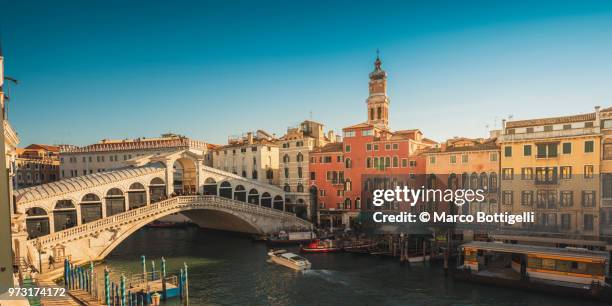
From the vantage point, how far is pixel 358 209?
37500 mm

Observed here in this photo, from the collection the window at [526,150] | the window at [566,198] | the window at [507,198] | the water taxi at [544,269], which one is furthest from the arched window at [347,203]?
the window at [566,198]

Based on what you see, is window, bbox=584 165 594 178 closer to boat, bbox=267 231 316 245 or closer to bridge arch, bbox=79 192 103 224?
boat, bbox=267 231 316 245

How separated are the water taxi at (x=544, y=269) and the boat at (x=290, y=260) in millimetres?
9661

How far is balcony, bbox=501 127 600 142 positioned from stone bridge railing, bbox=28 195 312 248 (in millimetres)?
19331

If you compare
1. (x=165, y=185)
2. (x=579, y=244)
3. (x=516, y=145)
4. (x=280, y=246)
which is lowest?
(x=280, y=246)

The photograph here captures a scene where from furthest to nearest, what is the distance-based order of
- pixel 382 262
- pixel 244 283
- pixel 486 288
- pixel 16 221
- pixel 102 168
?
1. pixel 102 168
2. pixel 382 262
3. pixel 244 283
4. pixel 486 288
5. pixel 16 221

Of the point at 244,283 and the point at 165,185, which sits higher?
the point at 165,185

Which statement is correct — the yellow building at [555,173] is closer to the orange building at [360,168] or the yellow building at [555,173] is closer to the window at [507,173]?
the window at [507,173]

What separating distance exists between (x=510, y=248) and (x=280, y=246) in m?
18.3

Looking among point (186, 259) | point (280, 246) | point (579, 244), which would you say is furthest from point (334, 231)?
point (579, 244)

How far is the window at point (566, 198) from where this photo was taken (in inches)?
1038

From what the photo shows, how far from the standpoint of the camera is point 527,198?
2808cm

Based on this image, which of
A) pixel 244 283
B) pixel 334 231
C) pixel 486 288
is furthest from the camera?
pixel 334 231

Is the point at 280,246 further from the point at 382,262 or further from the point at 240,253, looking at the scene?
the point at 382,262
